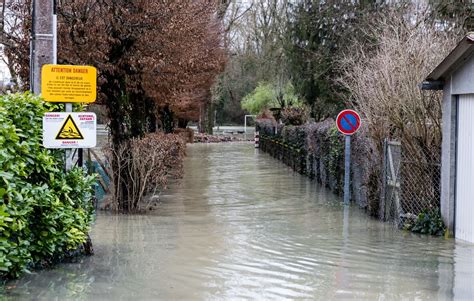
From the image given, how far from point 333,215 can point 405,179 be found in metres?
2.30

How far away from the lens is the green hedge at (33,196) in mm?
6152

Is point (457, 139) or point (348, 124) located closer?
point (457, 139)

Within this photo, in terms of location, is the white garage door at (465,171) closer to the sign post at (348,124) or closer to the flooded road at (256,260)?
the flooded road at (256,260)

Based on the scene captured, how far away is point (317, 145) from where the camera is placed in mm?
18922

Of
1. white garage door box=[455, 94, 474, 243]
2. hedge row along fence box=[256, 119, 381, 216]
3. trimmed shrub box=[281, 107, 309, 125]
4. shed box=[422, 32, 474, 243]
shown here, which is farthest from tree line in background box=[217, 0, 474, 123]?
white garage door box=[455, 94, 474, 243]

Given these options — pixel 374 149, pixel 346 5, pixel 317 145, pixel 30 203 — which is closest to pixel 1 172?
pixel 30 203

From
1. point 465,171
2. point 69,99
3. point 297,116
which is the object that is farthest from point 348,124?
point 297,116

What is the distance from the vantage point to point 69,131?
757 cm

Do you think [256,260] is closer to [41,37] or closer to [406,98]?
[41,37]

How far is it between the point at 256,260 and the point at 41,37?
397cm

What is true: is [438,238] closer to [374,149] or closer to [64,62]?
[374,149]

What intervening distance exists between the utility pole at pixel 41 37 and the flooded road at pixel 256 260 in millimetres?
2470

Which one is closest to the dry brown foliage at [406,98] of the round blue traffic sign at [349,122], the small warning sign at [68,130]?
the round blue traffic sign at [349,122]

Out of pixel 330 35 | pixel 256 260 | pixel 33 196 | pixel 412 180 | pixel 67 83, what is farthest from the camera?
pixel 330 35
